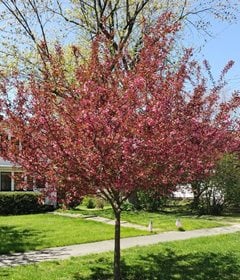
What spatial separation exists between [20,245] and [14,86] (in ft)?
18.8

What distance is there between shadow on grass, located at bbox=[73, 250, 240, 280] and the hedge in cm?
1353

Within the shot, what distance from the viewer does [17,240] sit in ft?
41.3

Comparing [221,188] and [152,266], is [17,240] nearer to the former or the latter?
[152,266]

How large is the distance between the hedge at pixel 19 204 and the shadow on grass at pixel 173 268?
13534 millimetres

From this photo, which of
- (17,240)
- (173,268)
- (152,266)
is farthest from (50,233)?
(173,268)

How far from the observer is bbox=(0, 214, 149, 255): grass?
11.7 m

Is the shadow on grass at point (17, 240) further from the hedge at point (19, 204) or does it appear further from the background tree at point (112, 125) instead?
the hedge at point (19, 204)

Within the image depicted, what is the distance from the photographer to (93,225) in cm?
1558

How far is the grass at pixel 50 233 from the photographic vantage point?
11.7 m

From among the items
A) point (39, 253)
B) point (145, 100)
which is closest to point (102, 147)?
point (145, 100)

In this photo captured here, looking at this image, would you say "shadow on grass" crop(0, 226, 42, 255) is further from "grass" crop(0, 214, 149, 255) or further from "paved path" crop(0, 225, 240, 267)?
"paved path" crop(0, 225, 240, 267)

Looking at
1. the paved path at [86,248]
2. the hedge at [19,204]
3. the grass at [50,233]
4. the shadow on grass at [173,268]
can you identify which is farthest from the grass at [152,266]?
the hedge at [19,204]

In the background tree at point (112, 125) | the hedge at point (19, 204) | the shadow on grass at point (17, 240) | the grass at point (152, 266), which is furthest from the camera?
the hedge at point (19, 204)

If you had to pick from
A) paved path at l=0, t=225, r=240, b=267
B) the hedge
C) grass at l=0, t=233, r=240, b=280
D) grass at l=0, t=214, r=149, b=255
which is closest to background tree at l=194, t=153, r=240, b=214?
paved path at l=0, t=225, r=240, b=267
